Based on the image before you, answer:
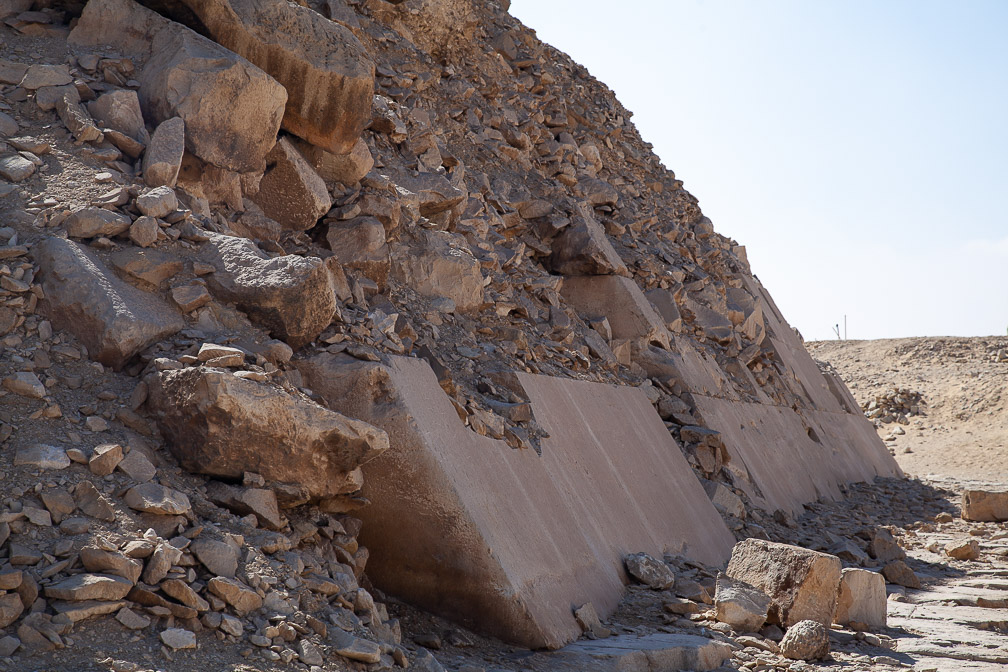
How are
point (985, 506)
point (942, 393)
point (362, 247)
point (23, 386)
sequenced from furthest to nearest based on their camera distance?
point (942, 393)
point (985, 506)
point (362, 247)
point (23, 386)

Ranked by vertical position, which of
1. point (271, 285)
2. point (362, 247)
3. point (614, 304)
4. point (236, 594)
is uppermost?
point (362, 247)

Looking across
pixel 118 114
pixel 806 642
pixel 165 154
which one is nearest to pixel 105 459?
pixel 165 154

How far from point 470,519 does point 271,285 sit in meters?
1.57

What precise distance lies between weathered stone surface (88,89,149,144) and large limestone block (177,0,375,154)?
90 centimetres

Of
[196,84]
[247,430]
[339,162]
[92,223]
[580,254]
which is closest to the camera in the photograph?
[247,430]

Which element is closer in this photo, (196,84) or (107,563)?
(107,563)

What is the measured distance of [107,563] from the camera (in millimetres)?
2941

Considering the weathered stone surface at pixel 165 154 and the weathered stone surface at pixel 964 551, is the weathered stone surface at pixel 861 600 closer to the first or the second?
the weathered stone surface at pixel 964 551

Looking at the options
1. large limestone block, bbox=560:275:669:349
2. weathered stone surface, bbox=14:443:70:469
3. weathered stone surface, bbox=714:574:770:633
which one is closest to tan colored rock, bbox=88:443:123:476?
weathered stone surface, bbox=14:443:70:469

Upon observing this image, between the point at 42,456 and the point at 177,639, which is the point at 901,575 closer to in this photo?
the point at 177,639

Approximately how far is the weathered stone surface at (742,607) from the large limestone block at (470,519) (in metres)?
0.64

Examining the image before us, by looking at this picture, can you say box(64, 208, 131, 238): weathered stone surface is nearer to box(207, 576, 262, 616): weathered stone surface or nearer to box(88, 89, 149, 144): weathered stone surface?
box(88, 89, 149, 144): weathered stone surface

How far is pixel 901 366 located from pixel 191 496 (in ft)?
100

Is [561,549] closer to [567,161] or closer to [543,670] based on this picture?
[543,670]
